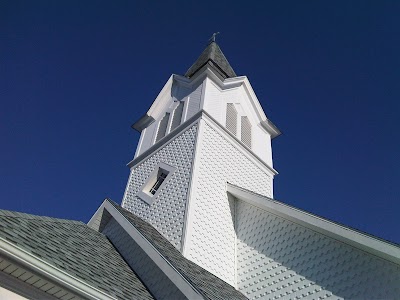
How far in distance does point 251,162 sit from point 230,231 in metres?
4.21

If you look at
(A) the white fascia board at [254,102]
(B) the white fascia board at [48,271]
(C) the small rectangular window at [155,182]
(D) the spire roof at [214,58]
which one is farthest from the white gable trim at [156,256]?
(D) the spire roof at [214,58]

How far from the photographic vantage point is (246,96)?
1747 centimetres

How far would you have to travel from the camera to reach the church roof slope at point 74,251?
5.82m

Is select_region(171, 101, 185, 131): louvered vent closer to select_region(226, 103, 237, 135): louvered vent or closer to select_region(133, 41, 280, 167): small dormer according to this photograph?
select_region(133, 41, 280, 167): small dormer

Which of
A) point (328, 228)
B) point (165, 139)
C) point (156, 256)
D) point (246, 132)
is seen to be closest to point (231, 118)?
point (246, 132)

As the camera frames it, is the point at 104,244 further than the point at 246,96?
No

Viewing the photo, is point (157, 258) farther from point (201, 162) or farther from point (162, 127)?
point (162, 127)

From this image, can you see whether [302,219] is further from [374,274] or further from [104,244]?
[104,244]

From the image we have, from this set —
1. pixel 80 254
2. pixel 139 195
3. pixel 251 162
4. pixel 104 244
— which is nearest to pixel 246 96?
pixel 251 162

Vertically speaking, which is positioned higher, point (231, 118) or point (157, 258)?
point (231, 118)

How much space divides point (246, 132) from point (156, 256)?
9502 mm

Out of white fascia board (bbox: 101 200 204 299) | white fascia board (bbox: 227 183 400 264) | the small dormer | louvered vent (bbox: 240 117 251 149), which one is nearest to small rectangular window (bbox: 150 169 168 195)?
the small dormer

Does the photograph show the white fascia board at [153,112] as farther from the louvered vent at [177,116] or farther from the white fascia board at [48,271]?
the white fascia board at [48,271]

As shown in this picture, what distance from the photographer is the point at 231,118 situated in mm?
15539
